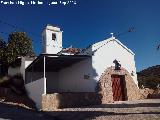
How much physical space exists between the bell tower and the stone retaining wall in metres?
13.3

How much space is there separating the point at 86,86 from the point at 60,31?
1335 cm

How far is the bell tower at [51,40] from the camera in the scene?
3250 cm

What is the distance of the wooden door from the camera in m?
22.9

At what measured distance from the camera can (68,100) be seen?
63.0ft

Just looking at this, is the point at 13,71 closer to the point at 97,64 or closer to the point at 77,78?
the point at 77,78

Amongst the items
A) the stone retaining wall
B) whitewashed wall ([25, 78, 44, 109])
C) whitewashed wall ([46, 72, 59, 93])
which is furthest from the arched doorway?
whitewashed wall ([46, 72, 59, 93])

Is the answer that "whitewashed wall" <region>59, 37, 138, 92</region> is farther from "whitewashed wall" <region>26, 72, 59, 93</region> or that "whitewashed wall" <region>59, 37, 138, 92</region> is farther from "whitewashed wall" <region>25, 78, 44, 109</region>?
"whitewashed wall" <region>25, 78, 44, 109</region>

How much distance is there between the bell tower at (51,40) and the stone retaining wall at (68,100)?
525 inches

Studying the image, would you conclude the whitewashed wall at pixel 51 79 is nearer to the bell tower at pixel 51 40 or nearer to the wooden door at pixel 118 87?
the bell tower at pixel 51 40

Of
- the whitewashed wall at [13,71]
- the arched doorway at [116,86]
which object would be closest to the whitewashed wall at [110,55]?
the arched doorway at [116,86]

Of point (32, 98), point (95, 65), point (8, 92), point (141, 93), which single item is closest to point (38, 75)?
point (8, 92)

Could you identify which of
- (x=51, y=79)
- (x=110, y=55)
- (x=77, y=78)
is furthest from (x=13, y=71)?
(x=110, y=55)

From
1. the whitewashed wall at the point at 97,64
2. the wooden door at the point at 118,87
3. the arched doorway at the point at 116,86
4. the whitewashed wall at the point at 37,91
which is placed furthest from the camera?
the wooden door at the point at 118,87

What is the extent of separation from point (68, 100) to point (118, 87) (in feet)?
19.9
